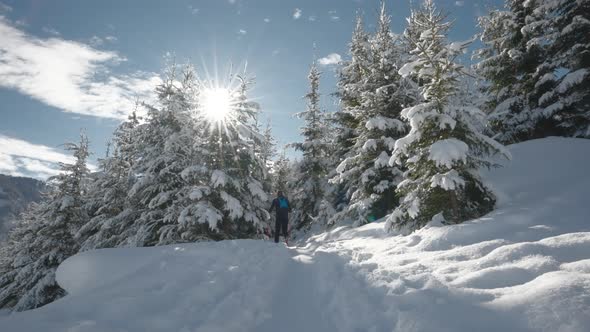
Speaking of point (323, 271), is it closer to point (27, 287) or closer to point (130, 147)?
point (130, 147)

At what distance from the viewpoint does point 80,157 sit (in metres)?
21.9

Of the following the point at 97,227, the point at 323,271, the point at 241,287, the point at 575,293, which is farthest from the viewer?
the point at 97,227

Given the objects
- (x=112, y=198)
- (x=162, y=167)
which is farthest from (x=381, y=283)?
(x=112, y=198)

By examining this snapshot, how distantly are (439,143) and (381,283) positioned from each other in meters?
4.14

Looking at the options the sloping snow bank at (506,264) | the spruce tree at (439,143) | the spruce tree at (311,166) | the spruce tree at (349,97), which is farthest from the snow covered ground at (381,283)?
the spruce tree at (311,166)

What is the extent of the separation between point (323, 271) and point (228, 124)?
9703 mm

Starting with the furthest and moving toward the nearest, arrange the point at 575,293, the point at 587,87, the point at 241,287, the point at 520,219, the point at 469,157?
the point at 587,87
the point at 469,157
the point at 520,219
the point at 241,287
the point at 575,293

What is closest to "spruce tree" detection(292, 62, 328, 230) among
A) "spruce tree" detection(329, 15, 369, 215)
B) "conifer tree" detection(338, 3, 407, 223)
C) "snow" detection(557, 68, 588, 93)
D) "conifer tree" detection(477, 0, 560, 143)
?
"spruce tree" detection(329, 15, 369, 215)

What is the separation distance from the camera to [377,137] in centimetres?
1377

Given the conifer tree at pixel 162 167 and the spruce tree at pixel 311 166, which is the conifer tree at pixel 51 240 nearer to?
the conifer tree at pixel 162 167

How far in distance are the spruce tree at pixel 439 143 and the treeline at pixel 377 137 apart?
0.04 metres

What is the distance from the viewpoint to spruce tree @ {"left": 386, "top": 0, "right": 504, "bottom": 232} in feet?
26.8

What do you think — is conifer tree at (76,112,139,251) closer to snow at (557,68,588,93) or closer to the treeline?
the treeline

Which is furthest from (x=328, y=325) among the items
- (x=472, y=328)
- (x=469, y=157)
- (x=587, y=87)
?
(x=587, y=87)
